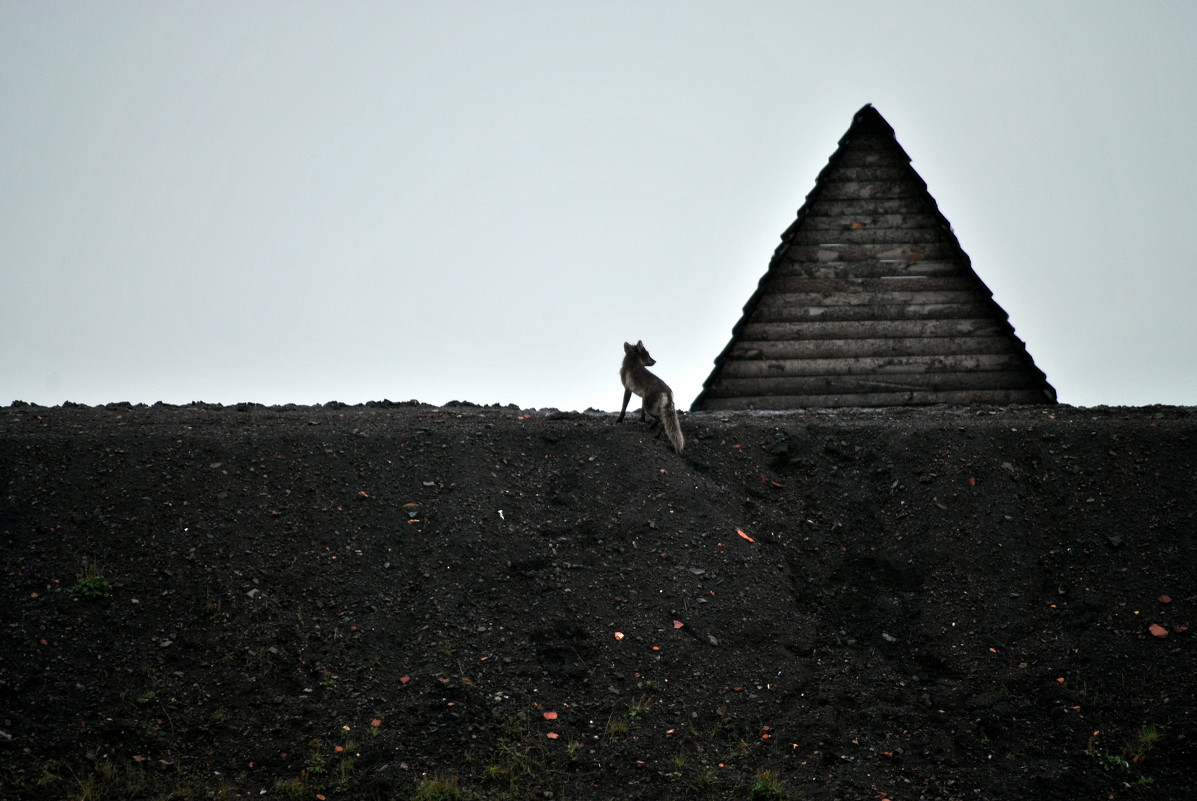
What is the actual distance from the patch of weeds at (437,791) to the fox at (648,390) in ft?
19.8

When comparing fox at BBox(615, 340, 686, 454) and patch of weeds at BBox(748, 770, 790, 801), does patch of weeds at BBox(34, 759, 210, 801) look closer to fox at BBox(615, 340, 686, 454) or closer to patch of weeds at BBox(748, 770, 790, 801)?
patch of weeds at BBox(748, 770, 790, 801)

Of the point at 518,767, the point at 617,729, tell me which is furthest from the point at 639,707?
the point at 518,767

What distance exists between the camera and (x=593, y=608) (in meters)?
10.7

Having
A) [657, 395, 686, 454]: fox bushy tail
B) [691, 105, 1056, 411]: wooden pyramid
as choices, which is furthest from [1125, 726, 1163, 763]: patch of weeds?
[691, 105, 1056, 411]: wooden pyramid

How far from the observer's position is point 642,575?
36.9ft

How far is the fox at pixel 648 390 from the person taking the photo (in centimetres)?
1320

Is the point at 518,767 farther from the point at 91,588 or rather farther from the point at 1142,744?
the point at 1142,744

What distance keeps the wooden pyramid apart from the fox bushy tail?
2.68 meters

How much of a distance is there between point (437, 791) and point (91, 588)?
455 centimetres

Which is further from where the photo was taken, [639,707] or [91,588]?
[91,588]

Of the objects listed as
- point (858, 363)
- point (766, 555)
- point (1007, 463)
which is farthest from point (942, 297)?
point (766, 555)

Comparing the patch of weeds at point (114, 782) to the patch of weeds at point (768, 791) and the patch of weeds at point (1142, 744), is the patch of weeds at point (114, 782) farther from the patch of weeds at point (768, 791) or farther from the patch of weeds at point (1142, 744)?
the patch of weeds at point (1142, 744)

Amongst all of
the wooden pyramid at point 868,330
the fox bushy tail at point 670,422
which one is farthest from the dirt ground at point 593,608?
the wooden pyramid at point 868,330

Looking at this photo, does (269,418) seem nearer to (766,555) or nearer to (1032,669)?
(766,555)
